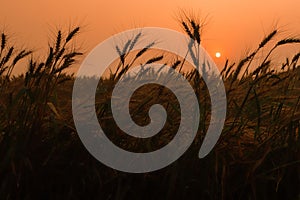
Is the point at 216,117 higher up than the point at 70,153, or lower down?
higher up

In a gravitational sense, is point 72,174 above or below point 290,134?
below

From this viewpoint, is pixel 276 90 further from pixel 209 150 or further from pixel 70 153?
pixel 70 153

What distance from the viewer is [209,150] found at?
258 cm

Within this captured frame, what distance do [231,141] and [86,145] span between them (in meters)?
0.76

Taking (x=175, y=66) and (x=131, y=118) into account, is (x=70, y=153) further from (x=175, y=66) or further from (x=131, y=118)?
(x=175, y=66)

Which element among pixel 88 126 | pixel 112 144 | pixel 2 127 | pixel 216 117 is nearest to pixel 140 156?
pixel 112 144

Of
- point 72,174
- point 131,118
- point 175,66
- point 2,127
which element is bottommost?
point 72,174

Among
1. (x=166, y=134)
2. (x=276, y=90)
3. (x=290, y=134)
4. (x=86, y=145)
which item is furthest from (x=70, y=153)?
(x=276, y=90)

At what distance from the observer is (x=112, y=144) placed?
105 inches

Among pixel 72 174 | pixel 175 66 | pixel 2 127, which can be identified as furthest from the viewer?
pixel 175 66

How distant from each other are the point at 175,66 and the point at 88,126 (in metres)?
0.60

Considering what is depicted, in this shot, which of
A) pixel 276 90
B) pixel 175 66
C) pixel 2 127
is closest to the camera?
pixel 2 127

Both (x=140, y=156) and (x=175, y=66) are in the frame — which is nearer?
(x=140, y=156)

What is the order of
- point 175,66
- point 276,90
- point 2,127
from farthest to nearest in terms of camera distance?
point 276,90 < point 175,66 < point 2,127
